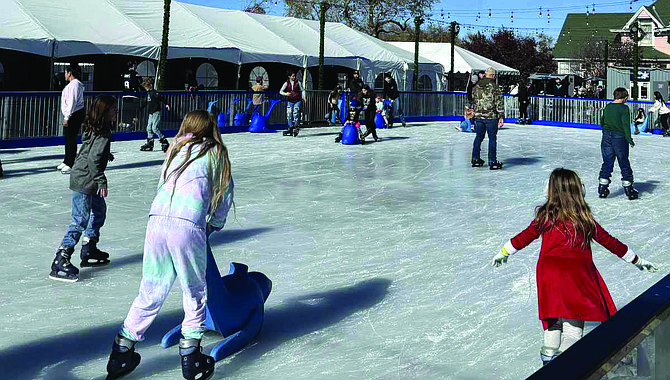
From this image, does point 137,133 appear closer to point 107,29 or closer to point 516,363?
point 107,29

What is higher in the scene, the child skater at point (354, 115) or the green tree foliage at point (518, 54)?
the green tree foliage at point (518, 54)

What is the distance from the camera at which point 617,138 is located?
11148 millimetres

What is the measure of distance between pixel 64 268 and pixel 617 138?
23.5 feet

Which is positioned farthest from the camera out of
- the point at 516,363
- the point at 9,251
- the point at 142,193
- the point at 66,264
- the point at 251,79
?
the point at 251,79

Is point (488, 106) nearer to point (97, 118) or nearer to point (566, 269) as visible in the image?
point (97, 118)

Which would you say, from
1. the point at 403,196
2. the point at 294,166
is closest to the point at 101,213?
the point at 403,196

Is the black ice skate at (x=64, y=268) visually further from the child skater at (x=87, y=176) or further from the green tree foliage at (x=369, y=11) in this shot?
the green tree foliage at (x=369, y=11)

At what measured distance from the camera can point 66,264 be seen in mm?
6730

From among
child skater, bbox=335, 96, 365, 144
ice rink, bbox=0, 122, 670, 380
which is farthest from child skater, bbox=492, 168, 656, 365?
child skater, bbox=335, 96, 365, 144

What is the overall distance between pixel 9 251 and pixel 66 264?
133 cm

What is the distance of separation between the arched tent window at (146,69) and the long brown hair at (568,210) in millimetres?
23382

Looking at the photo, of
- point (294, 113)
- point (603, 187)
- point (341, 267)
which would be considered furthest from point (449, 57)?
point (341, 267)

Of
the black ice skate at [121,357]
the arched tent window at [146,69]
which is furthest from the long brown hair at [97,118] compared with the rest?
the arched tent window at [146,69]

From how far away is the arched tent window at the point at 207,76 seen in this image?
28.8 meters
